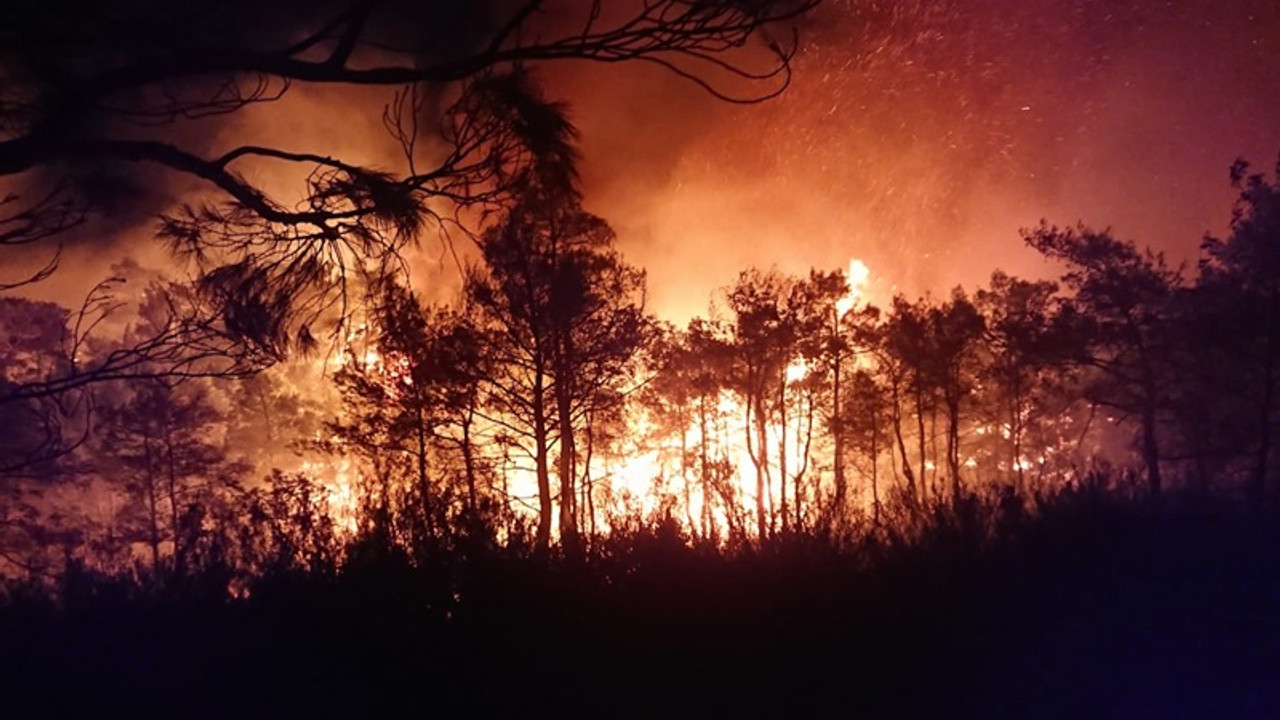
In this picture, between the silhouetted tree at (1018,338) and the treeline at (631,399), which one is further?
the silhouetted tree at (1018,338)

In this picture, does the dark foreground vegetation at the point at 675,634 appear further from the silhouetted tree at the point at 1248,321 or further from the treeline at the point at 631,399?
the silhouetted tree at the point at 1248,321

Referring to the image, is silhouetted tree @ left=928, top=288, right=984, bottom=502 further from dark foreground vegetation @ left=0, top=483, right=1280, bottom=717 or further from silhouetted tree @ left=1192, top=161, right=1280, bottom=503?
dark foreground vegetation @ left=0, top=483, right=1280, bottom=717

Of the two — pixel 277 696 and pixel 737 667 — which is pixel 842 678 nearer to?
pixel 737 667

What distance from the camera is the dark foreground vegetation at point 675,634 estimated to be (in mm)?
4266

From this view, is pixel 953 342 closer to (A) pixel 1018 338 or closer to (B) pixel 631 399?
(A) pixel 1018 338

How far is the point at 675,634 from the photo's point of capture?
4.66 m

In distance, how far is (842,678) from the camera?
445 cm

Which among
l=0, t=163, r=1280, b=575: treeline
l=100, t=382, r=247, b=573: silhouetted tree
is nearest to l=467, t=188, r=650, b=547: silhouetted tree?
l=0, t=163, r=1280, b=575: treeline

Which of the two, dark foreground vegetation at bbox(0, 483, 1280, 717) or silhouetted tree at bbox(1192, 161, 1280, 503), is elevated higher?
silhouetted tree at bbox(1192, 161, 1280, 503)

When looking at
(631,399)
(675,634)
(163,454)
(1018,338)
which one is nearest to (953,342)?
(1018,338)

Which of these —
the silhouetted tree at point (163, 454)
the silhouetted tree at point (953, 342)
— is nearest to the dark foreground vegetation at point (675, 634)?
the silhouetted tree at point (163, 454)

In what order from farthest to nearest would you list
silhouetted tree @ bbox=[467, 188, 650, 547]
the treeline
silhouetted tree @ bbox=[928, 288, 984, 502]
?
1. silhouetted tree @ bbox=[928, 288, 984, 502]
2. silhouetted tree @ bbox=[467, 188, 650, 547]
3. the treeline

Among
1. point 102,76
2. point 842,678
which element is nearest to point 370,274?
point 102,76

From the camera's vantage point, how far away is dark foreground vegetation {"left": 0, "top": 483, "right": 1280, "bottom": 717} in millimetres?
4266
